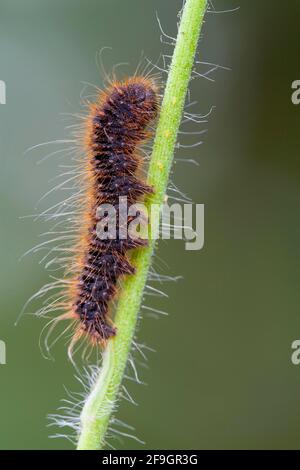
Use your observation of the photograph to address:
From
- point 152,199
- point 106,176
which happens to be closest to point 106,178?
point 106,176

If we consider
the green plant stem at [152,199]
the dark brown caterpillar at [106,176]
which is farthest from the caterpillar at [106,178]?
the green plant stem at [152,199]

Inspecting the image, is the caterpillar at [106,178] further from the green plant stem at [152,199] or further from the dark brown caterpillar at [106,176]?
the green plant stem at [152,199]

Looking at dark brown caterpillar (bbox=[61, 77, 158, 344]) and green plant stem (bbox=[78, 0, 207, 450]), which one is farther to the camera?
dark brown caterpillar (bbox=[61, 77, 158, 344])

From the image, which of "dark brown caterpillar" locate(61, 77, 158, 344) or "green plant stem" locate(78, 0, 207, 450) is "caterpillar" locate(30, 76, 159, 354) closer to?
"dark brown caterpillar" locate(61, 77, 158, 344)

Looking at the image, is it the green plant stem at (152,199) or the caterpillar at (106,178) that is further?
the caterpillar at (106,178)

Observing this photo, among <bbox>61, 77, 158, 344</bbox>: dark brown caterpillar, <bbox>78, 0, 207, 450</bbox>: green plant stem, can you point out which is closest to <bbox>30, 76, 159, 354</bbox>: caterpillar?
<bbox>61, 77, 158, 344</bbox>: dark brown caterpillar

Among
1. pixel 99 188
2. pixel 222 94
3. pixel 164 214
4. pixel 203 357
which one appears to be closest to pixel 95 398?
pixel 164 214
